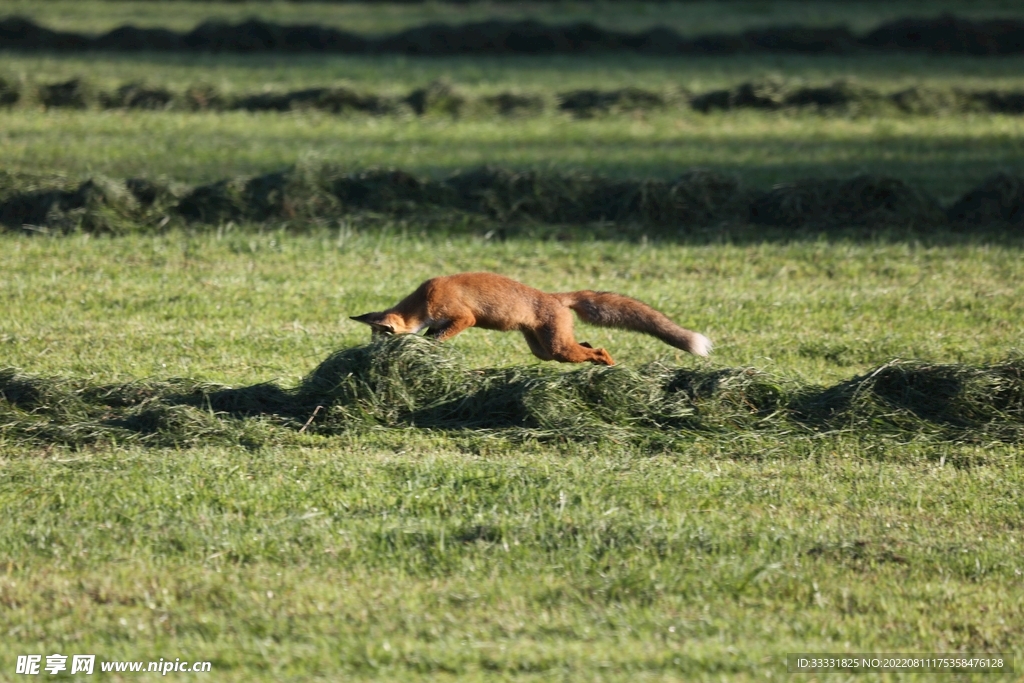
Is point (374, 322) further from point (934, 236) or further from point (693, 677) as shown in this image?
point (934, 236)

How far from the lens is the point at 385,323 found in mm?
8117

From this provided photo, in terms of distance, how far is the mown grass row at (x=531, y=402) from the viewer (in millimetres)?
7473

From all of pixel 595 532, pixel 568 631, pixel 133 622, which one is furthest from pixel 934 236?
pixel 133 622

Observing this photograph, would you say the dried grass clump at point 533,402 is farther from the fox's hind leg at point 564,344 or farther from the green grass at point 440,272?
the green grass at point 440,272

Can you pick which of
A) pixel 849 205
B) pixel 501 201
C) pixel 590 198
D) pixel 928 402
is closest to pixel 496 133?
pixel 590 198

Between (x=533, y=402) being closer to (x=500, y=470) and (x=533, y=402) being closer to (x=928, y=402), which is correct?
(x=500, y=470)

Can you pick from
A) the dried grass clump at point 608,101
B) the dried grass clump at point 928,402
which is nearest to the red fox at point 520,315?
the dried grass clump at point 928,402

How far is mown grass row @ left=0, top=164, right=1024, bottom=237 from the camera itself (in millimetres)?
12516

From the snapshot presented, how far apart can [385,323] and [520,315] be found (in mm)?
948

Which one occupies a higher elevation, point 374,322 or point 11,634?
point 374,322

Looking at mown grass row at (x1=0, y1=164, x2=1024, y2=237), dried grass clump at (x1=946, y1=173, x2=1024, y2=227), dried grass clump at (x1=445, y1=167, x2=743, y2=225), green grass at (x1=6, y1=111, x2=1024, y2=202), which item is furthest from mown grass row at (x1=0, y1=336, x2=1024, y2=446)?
green grass at (x1=6, y1=111, x2=1024, y2=202)

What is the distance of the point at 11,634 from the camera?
509cm

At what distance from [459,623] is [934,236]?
939 cm

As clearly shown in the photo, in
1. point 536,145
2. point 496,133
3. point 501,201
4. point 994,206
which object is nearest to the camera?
point 501,201
